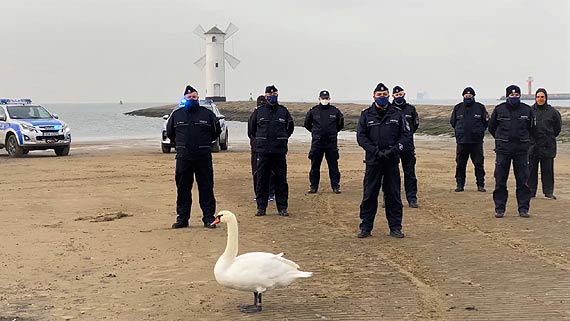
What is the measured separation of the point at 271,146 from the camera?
1198cm

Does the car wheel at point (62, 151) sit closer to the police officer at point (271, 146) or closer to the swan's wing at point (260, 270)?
the police officer at point (271, 146)

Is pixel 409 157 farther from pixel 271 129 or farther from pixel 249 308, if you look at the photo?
pixel 249 308

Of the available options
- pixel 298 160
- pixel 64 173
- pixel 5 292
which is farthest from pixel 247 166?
pixel 5 292

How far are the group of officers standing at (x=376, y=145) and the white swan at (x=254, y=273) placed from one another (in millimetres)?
3110

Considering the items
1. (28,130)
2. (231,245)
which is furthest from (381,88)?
(28,130)

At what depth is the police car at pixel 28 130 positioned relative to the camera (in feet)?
79.6

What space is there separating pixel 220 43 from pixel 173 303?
273 feet

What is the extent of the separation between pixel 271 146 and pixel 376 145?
247cm

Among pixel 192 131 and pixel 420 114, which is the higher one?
pixel 192 131

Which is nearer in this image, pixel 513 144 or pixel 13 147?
pixel 513 144

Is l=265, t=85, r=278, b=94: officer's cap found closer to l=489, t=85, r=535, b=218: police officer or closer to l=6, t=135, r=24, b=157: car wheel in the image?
l=489, t=85, r=535, b=218: police officer

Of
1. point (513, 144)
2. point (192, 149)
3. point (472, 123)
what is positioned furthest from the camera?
point (472, 123)

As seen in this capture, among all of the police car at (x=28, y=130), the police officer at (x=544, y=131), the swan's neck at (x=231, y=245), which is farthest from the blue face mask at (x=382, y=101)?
the police car at (x=28, y=130)

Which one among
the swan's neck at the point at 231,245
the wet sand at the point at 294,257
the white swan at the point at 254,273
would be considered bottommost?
the wet sand at the point at 294,257
